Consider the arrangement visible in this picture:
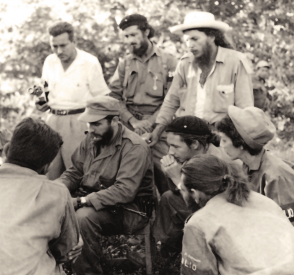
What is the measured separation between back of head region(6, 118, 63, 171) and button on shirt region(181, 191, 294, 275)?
0.93m

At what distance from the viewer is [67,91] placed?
633cm

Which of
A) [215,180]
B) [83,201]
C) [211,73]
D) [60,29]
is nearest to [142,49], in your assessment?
[60,29]

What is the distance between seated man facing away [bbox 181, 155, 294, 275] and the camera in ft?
10.1

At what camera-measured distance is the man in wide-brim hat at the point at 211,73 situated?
5.44 m

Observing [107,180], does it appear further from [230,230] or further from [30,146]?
[230,230]

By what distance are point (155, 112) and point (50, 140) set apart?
111 inches

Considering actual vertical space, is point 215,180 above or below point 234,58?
above

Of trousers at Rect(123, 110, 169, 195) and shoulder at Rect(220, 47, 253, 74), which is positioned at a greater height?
shoulder at Rect(220, 47, 253, 74)

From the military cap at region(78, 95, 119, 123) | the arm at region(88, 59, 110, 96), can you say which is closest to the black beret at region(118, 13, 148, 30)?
the arm at region(88, 59, 110, 96)

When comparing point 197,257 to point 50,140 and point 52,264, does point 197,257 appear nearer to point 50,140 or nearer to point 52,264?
point 52,264

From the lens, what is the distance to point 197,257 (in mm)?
3131

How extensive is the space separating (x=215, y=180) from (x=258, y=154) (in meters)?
1.07

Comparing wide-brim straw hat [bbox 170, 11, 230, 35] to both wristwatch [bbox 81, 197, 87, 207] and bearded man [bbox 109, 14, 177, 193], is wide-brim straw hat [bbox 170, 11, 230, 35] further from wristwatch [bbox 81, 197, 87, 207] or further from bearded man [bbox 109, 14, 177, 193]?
wristwatch [bbox 81, 197, 87, 207]

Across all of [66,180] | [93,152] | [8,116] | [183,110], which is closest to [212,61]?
[183,110]
